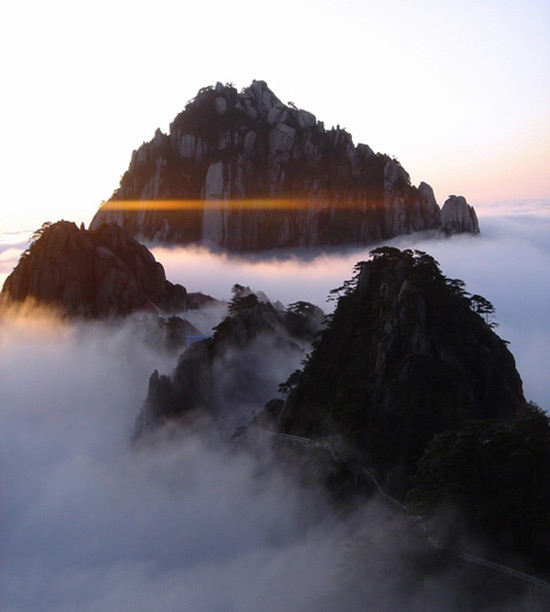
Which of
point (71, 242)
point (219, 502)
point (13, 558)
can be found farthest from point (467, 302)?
point (71, 242)

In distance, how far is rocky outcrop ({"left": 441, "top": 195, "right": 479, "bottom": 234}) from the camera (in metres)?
159

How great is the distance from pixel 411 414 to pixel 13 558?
38759mm

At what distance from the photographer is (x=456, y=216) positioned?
15925 centimetres

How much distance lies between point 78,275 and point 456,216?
9163cm

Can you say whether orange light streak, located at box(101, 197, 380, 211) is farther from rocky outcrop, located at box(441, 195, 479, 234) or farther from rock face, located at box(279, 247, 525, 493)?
rock face, located at box(279, 247, 525, 493)

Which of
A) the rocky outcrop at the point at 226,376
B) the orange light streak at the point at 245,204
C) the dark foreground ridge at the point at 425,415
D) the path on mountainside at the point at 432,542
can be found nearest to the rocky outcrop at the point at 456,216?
the orange light streak at the point at 245,204

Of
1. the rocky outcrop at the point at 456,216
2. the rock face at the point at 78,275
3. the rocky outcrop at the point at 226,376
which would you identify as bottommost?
the rocky outcrop at the point at 226,376

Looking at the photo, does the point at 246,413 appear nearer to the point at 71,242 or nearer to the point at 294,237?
the point at 71,242

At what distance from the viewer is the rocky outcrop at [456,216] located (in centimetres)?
15888

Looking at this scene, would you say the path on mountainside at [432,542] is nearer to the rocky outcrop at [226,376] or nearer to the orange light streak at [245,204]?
the rocky outcrop at [226,376]

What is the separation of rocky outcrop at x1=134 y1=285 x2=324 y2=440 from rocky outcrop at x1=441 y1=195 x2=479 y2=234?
9510 cm

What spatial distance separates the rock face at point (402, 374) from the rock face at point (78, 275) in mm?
49674

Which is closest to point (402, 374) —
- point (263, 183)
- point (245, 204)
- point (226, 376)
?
point (226, 376)

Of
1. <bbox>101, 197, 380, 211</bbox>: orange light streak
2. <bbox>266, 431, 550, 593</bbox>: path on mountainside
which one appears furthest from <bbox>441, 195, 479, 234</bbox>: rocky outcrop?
<bbox>266, 431, 550, 593</bbox>: path on mountainside
